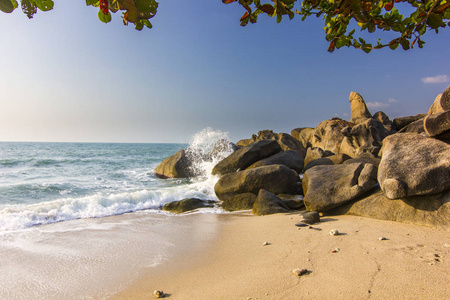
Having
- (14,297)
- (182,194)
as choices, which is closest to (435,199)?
(14,297)

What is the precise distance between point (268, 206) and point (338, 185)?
180cm

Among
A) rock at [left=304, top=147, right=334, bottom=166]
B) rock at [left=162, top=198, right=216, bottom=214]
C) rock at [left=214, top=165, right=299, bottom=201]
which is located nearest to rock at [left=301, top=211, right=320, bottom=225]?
rock at [left=214, top=165, right=299, bottom=201]

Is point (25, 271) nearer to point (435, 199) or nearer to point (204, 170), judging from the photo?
point (435, 199)

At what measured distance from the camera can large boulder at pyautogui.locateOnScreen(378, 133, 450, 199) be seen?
4.61 m

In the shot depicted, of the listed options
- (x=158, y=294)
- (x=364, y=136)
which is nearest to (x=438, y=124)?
(x=158, y=294)

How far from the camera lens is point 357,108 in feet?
79.4

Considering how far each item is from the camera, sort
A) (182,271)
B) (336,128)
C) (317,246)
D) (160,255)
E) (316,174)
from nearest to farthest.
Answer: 1. (182,271)
2. (317,246)
3. (160,255)
4. (316,174)
5. (336,128)

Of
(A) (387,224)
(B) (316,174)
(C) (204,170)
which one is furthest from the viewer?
(C) (204,170)

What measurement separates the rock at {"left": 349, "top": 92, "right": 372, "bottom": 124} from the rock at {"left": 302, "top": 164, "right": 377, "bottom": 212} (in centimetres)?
1849

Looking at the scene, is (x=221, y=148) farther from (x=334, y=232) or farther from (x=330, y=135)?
(x=334, y=232)

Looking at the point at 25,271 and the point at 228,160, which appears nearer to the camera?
the point at 25,271

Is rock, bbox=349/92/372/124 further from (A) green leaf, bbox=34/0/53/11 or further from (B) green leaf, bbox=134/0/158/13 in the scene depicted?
(A) green leaf, bbox=34/0/53/11

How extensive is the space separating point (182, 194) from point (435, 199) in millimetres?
7962

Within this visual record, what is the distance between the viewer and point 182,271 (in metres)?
3.75
